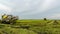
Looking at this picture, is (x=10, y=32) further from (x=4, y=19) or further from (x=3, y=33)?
(x=4, y=19)

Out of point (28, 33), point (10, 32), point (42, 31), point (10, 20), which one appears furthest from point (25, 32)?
point (10, 20)

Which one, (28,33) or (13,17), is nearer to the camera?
(28,33)

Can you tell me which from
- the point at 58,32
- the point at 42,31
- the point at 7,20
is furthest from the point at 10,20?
the point at 58,32

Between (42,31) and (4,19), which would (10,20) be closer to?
(4,19)

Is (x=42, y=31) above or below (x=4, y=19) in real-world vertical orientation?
below

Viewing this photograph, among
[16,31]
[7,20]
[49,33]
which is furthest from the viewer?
[7,20]

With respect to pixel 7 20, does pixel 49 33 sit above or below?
below

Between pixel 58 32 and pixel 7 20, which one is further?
pixel 7 20

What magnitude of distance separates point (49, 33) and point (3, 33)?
8595 mm

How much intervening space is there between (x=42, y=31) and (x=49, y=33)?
1.49 m

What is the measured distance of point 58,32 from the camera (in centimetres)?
2992

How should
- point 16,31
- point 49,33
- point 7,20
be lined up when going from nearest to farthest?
point 16,31 < point 49,33 < point 7,20

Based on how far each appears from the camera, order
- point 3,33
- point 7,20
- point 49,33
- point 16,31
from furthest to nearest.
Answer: point 7,20 → point 49,33 → point 16,31 → point 3,33

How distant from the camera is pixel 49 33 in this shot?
29766 mm
